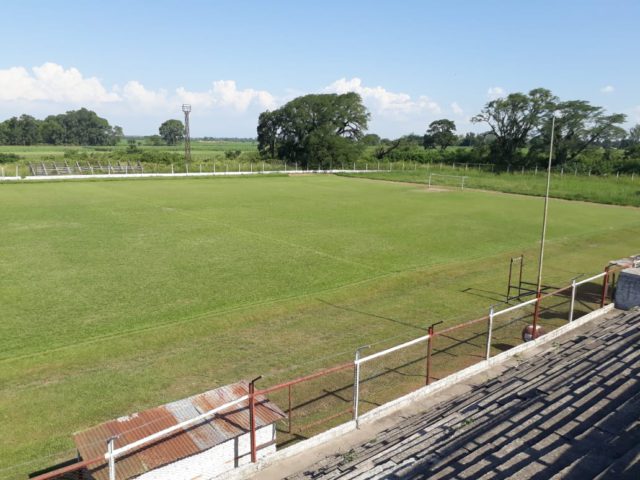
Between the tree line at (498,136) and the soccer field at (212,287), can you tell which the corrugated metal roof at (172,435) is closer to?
the soccer field at (212,287)

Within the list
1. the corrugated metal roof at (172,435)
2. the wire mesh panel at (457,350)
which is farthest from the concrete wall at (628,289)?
the corrugated metal roof at (172,435)

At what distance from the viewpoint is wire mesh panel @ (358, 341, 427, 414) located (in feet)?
31.4

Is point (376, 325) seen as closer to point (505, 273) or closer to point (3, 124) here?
point (505, 273)

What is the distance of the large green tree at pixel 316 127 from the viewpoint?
7981 centimetres

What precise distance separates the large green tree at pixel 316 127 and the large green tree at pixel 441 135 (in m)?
32.5

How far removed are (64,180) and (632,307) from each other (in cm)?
5149

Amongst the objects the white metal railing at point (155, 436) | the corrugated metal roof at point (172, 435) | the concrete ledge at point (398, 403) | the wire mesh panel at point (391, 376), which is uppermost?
the white metal railing at point (155, 436)

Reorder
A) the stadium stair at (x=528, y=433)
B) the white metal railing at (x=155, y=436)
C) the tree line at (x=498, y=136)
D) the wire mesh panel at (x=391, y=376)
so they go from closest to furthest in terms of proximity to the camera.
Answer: the stadium stair at (x=528, y=433) → the white metal railing at (x=155, y=436) → the wire mesh panel at (x=391, y=376) → the tree line at (x=498, y=136)

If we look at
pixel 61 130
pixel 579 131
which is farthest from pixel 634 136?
pixel 61 130

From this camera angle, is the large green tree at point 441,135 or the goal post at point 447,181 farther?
the large green tree at point 441,135

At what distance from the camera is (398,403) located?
8812 mm

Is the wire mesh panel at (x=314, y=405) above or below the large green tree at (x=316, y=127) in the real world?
below

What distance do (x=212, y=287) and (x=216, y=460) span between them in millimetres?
9960

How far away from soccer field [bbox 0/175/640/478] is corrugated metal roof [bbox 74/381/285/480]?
6.13 ft
